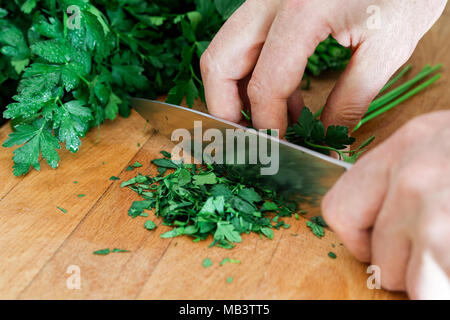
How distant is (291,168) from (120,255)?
0.62 meters

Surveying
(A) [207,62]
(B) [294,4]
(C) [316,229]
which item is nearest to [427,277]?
(C) [316,229]

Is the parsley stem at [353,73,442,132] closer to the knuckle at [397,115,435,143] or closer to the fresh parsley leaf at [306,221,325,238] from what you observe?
the fresh parsley leaf at [306,221,325,238]

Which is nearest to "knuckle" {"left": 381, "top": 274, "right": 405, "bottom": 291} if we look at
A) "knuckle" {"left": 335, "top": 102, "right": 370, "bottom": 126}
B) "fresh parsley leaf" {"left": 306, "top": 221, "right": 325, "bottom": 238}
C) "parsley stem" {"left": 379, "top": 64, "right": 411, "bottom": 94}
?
"fresh parsley leaf" {"left": 306, "top": 221, "right": 325, "bottom": 238}

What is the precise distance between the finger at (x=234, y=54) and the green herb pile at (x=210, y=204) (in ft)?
0.87

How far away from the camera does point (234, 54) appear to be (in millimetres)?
1619

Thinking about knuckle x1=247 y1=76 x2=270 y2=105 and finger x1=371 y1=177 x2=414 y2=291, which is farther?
knuckle x1=247 y1=76 x2=270 y2=105

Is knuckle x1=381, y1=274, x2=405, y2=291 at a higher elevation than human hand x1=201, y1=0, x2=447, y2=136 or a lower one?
lower

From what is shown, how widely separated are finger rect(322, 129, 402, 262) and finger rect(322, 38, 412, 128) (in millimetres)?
437

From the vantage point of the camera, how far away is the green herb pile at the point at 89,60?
162 centimetres

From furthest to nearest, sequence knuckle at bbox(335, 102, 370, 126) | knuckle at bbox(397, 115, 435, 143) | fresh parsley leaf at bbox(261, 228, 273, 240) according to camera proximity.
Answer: knuckle at bbox(335, 102, 370, 126)
fresh parsley leaf at bbox(261, 228, 273, 240)
knuckle at bbox(397, 115, 435, 143)

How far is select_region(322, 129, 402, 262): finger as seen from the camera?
1072 mm

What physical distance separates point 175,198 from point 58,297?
1.61ft

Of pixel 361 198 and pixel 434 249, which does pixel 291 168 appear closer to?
pixel 361 198
